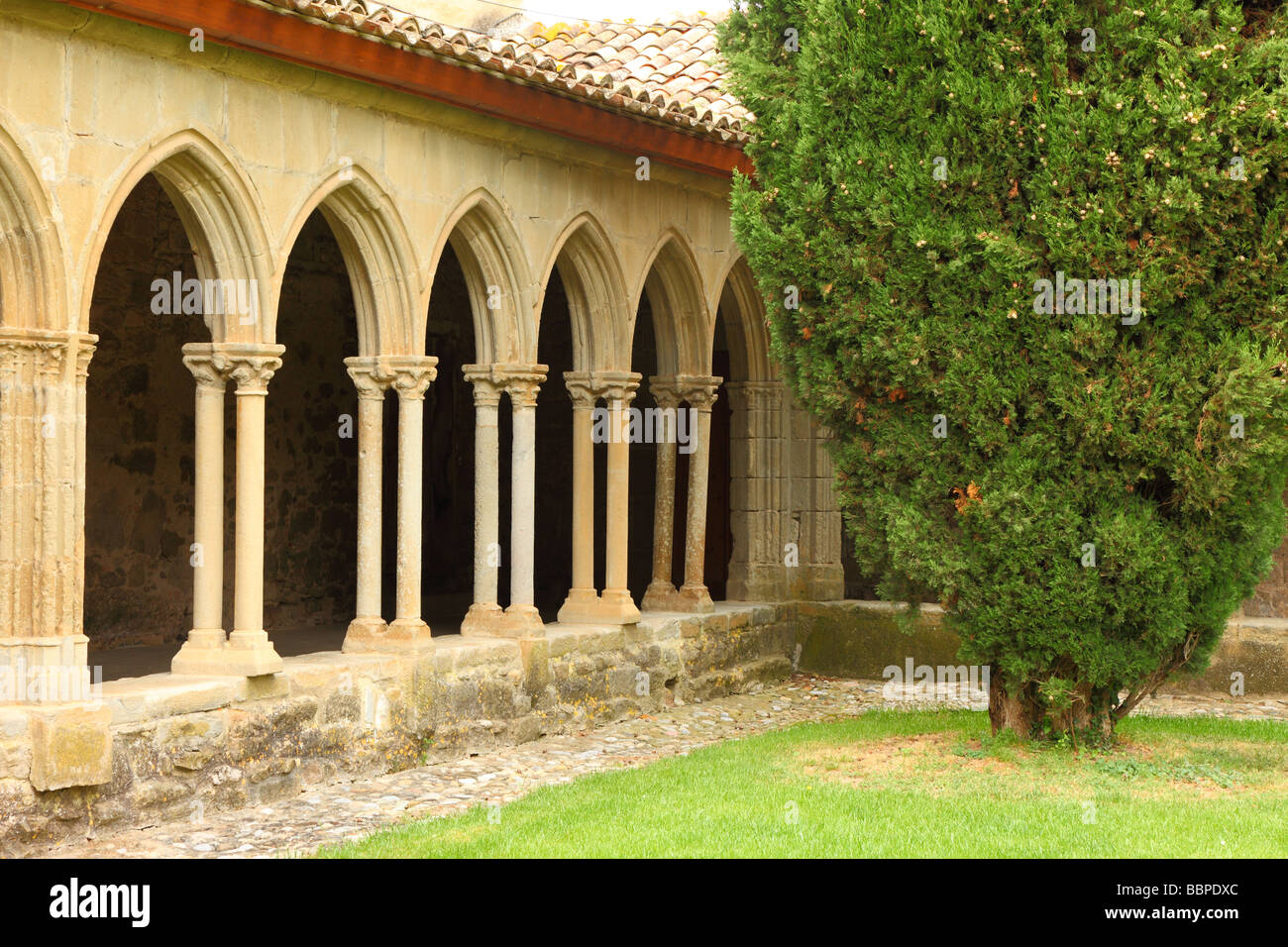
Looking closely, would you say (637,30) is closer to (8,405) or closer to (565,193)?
(565,193)

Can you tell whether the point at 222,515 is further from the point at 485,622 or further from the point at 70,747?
the point at 485,622

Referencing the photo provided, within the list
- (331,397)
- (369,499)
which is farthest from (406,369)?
(331,397)

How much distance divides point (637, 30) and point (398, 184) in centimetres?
397

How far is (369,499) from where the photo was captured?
7.43 meters

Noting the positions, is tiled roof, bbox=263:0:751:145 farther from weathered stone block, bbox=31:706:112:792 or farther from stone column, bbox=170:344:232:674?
weathered stone block, bbox=31:706:112:792

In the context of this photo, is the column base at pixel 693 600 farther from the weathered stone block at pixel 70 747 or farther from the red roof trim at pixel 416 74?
the weathered stone block at pixel 70 747

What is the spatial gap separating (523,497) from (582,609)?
0.85 m

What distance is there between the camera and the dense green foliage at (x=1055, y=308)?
6.24 meters

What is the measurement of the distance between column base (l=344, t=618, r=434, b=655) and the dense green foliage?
2.12m

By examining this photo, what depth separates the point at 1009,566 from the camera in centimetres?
658

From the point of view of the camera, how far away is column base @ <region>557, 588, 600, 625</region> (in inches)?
352

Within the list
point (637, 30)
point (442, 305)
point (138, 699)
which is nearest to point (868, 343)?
point (138, 699)

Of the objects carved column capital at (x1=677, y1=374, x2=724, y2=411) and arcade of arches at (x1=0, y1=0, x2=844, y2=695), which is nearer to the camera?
arcade of arches at (x1=0, y1=0, x2=844, y2=695)

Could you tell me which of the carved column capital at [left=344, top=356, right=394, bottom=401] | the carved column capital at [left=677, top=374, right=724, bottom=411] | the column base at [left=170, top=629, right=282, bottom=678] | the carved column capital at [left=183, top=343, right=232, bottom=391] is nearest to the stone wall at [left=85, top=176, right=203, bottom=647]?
the carved column capital at [left=344, top=356, right=394, bottom=401]
